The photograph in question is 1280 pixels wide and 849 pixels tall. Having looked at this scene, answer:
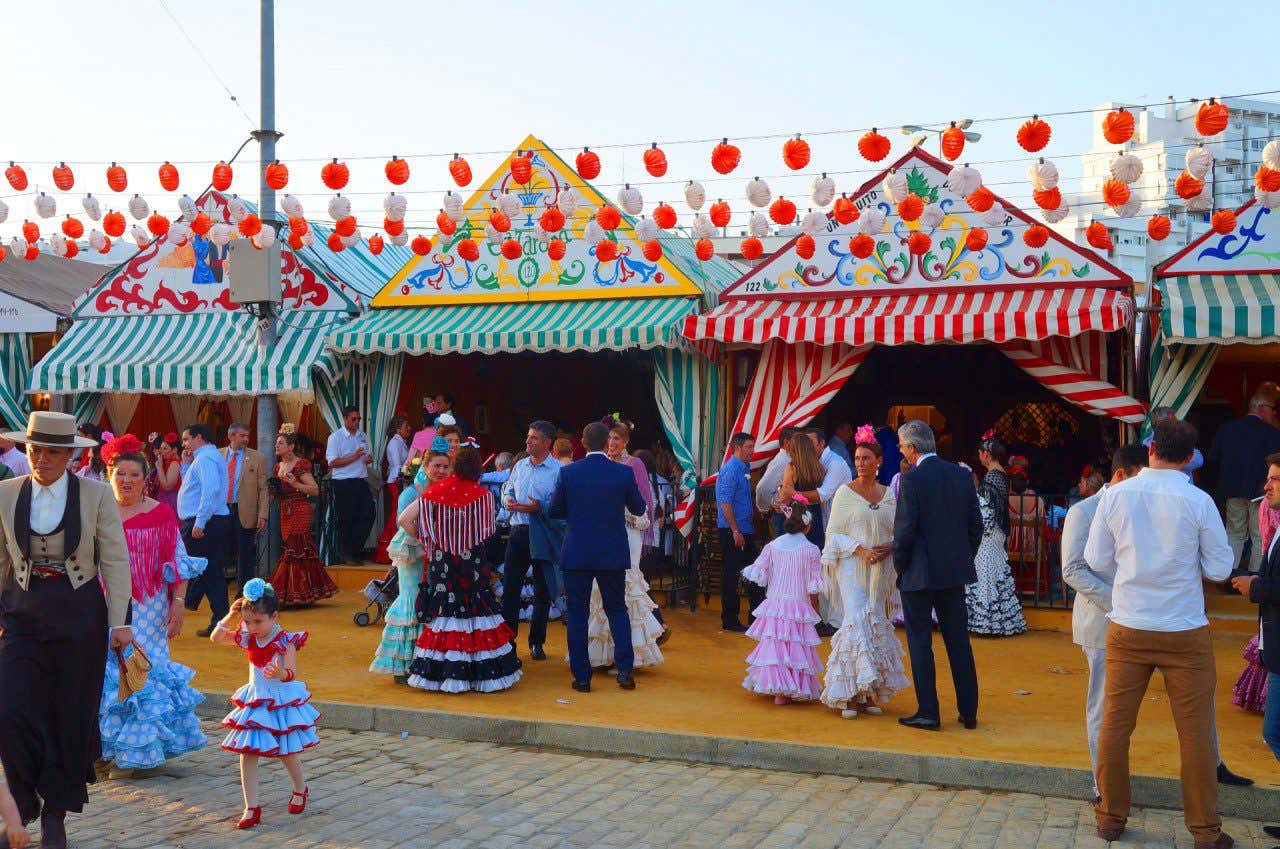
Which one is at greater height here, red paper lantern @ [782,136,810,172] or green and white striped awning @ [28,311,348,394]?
red paper lantern @ [782,136,810,172]

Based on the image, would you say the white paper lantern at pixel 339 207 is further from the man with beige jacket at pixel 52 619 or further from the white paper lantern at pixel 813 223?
the man with beige jacket at pixel 52 619

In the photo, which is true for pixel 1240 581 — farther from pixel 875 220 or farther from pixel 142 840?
pixel 875 220

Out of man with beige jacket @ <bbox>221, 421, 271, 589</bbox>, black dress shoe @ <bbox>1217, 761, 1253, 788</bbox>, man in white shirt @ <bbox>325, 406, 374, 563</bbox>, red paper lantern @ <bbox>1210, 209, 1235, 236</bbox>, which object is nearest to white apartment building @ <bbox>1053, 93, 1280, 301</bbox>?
red paper lantern @ <bbox>1210, 209, 1235, 236</bbox>

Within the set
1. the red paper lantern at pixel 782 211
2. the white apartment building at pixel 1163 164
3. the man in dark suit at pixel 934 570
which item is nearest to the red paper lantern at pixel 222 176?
the red paper lantern at pixel 782 211

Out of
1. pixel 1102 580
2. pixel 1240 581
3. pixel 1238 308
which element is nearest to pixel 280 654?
pixel 1102 580

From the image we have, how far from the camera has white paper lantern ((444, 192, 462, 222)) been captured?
13.0 m

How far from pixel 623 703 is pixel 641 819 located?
2171 mm

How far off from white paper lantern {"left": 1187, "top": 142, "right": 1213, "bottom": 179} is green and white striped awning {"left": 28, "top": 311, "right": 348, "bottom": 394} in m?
9.00

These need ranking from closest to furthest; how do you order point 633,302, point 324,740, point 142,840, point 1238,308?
point 142,840 < point 324,740 < point 1238,308 < point 633,302

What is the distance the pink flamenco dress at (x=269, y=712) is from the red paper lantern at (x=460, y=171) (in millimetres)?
7342

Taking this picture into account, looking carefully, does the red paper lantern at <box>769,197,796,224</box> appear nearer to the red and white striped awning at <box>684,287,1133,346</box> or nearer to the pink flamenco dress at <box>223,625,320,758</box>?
the red and white striped awning at <box>684,287,1133,346</box>

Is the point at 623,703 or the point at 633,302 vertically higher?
the point at 633,302

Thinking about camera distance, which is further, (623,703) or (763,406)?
(763,406)

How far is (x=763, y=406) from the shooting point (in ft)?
39.6
